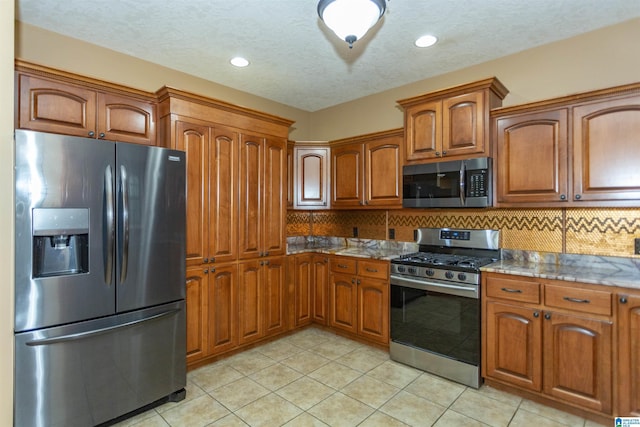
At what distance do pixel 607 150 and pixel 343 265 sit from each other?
237 centimetres

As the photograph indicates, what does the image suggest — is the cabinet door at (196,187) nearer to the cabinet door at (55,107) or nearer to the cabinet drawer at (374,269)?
the cabinet door at (55,107)

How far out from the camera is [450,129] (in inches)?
115

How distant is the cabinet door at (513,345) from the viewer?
2.33 m

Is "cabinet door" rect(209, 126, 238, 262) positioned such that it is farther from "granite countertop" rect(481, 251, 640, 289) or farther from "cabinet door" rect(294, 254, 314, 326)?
"granite countertop" rect(481, 251, 640, 289)

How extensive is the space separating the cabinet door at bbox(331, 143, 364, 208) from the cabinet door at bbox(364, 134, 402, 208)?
93 millimetres

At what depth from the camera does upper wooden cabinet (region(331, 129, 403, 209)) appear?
343 cm

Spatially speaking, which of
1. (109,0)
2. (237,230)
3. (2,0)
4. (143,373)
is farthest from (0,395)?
(109,0)

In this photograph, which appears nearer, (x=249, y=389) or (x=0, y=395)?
(x=0, y=395)

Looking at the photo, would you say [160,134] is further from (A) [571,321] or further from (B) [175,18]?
(A) [571,321]

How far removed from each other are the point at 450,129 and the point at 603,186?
3.83 feet

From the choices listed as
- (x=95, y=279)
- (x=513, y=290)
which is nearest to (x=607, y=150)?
(x=513, y=290)

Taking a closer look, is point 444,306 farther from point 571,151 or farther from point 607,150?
point 607,150

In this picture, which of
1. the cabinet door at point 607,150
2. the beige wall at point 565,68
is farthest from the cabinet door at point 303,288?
the cabinet door at point 607,150

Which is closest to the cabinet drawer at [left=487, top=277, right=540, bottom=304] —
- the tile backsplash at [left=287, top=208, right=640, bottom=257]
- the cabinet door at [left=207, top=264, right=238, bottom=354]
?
the tile backsplash at [left=287, top=208, right=640, bottom=257]
